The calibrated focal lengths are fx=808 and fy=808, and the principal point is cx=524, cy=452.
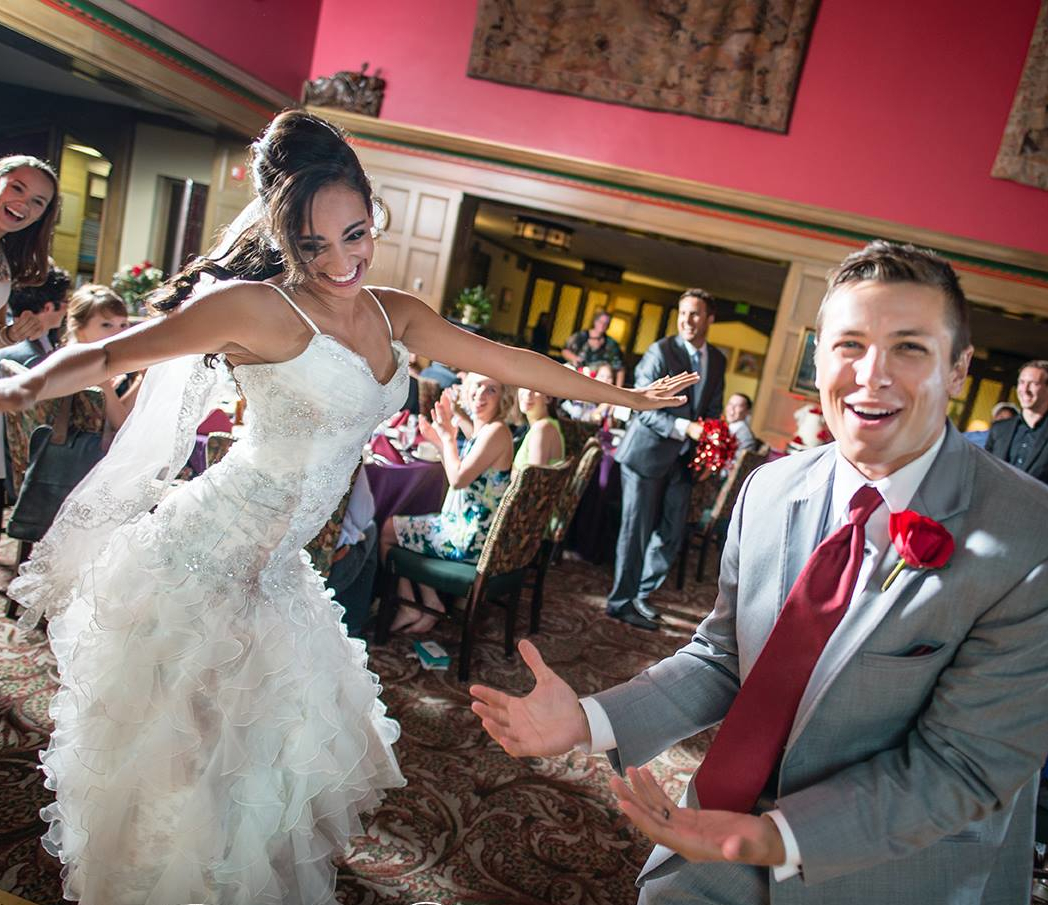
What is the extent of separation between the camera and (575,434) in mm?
5586

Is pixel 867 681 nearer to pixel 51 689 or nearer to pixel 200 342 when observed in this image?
pixel 200 342

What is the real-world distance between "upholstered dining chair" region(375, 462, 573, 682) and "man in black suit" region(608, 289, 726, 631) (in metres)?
0.89

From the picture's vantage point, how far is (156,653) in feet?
5.82

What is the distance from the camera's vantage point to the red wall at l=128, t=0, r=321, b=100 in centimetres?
790

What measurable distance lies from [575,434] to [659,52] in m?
5.82

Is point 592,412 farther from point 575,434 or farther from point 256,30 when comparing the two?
point 256,30

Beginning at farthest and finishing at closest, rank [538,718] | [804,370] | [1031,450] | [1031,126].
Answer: [804,370] < [1031,126] < [1031,450] < [538,718]

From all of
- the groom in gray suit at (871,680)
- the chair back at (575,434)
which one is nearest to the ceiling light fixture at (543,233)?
the chair back at (575,434)

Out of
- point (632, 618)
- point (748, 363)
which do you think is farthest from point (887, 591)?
point (748, 363)

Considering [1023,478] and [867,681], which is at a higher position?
[1023,478]

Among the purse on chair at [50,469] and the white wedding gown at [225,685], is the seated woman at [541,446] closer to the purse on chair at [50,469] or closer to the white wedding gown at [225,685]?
the purse on chair at [50,469]

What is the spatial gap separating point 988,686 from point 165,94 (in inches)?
343

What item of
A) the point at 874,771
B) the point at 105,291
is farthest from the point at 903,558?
the point at 105,291

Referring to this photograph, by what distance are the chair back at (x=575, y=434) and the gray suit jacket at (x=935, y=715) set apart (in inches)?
167
